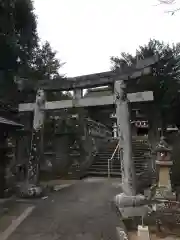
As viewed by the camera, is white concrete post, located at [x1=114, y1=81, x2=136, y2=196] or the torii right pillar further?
white concrete post, located at [x1=114, y1=81, x2=136, y2=196]

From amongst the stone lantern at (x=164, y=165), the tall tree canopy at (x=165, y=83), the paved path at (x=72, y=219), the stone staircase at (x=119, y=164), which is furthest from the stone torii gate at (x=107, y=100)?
the tall tree canopy at (x=165, y=83)

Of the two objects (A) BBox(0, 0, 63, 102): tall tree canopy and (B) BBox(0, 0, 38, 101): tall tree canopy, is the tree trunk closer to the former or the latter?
(A) BBox(0, 0, 63, 102): tall tree canopy

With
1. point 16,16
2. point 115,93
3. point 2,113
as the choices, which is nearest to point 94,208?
point 115,93

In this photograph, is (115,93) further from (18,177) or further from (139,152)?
(139,152)

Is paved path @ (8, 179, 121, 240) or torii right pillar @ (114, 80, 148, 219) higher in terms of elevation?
torii right pillar @ (114, 80, 148, 219)

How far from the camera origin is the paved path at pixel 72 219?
572cm

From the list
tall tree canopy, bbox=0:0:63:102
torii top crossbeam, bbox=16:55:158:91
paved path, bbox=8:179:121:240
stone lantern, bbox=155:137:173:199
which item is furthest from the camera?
tall tree canopy, bbox=0:0:63:102

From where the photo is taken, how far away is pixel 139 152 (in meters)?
16.3

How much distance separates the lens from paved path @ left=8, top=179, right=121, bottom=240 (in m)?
5.72

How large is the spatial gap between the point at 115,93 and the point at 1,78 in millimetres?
8865

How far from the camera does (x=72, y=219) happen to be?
673cm

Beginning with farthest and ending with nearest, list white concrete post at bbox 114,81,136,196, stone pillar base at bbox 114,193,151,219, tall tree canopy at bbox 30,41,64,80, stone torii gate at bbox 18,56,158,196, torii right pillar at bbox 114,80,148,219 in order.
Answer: tall tree canopy at bbox 30,41,64,80 → stone torii gate at bbox 18,56,158,196 → white concrete post at bbox 114,81,136,196 → torii right pillar at bbox 114,80,148,219 → stone pillar base at bbox 114,193,151,219

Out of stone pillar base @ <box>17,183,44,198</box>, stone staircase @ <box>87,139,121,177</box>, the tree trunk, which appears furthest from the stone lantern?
the tree trunk

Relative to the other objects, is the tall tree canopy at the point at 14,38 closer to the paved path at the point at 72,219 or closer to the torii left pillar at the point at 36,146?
the torii left pillar at the point at 36,146
